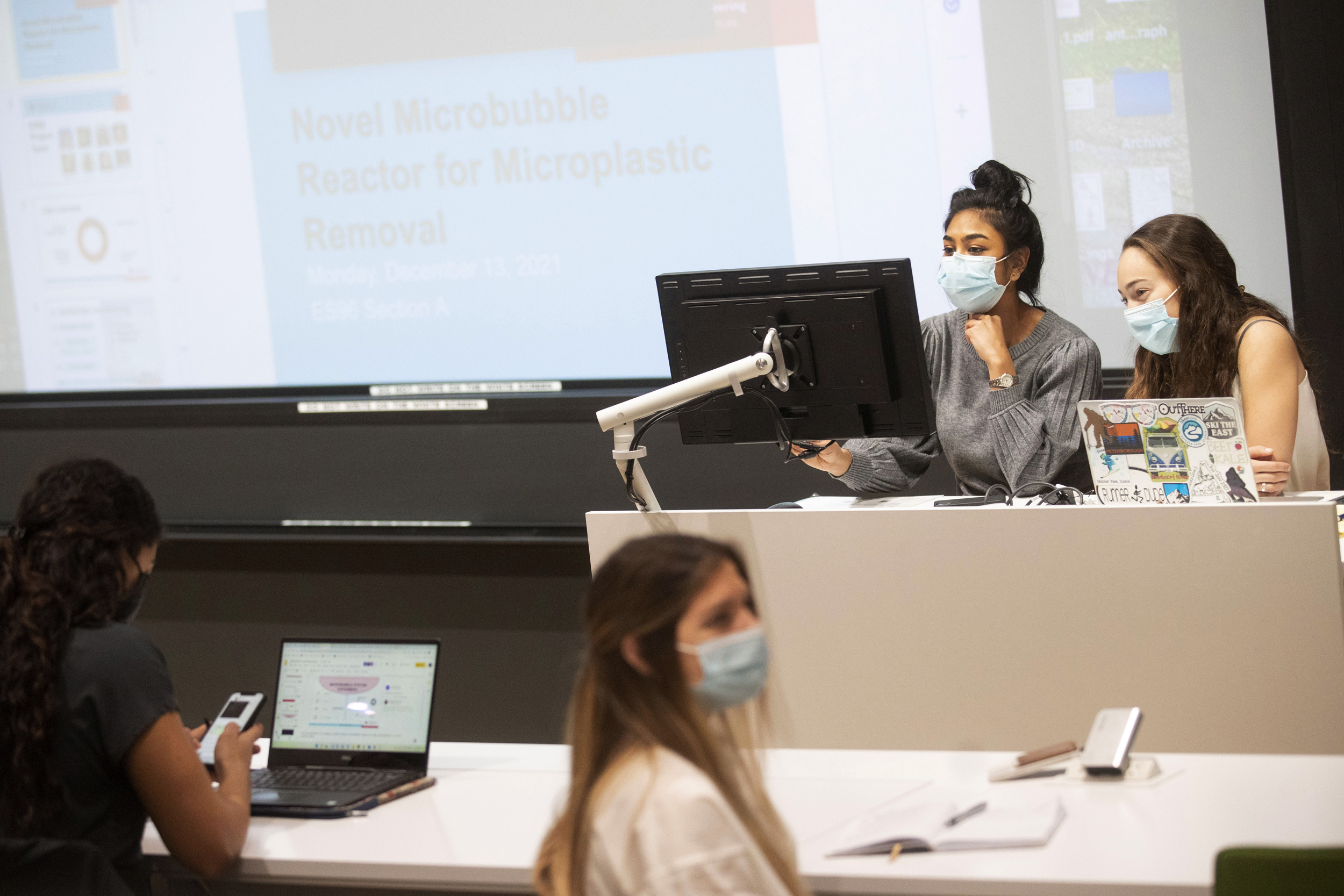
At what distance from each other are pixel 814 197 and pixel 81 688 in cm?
235

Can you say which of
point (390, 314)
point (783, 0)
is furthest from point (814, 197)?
point (390, 314)

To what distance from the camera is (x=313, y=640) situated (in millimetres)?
2199

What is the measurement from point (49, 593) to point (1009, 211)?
205 cm

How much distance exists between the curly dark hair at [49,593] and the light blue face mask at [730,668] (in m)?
0.92

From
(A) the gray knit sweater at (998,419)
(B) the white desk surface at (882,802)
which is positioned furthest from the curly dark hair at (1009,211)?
(B) the white desk surface at (882,802)

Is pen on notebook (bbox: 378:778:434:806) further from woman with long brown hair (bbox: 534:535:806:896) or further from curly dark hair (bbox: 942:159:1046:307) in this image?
curly dark hair (bbox: 942:159:1046:307)

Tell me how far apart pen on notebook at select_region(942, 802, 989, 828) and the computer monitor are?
791 mm

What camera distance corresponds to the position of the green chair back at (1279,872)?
3.55ft

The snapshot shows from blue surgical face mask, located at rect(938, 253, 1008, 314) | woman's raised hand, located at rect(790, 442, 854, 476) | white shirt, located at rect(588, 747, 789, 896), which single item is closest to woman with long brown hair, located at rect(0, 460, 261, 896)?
white shirt, located at rect(588, 747, 789, 896)

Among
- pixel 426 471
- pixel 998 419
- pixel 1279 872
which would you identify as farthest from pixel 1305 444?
pixel 426 471

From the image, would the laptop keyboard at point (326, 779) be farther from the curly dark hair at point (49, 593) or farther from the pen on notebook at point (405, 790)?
the curly dark hair at point (49, 593)

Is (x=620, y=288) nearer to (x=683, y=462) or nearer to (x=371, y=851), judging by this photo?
(x=683, y=462)

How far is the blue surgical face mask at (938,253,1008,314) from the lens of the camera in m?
2.79

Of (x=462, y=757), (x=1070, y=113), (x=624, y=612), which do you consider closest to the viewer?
(x=624, y=612)
